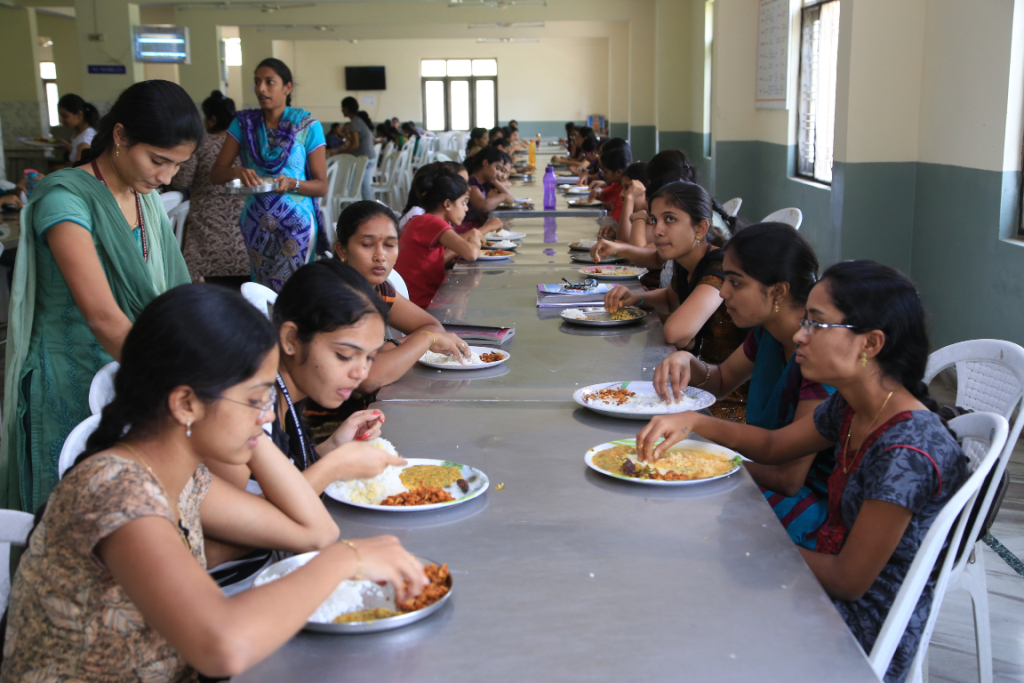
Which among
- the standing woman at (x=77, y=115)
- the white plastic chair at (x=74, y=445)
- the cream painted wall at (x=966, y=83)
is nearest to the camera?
the white plastic chair at (x=74, y=445)

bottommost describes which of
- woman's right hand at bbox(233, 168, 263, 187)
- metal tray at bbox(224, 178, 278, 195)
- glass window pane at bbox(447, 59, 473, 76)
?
metal tray at bbox(224, 178, 278, 195)

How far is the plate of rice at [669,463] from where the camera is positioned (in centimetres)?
127

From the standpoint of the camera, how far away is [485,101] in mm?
18969

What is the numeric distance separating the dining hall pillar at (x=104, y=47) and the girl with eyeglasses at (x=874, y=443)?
10463 millimetres

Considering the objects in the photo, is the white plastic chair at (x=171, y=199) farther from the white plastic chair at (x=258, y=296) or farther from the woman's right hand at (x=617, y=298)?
the woman's right hand at (x=617, y=298)

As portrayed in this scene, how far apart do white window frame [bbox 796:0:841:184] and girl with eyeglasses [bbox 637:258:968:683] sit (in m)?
4.56

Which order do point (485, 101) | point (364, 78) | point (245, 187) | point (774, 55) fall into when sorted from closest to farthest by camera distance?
point (245, 187), point (774, 55), point (364, 78), point (485, 101)

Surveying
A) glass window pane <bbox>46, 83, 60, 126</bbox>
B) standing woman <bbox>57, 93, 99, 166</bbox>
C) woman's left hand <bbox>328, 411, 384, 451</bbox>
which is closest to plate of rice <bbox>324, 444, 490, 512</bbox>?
woman's left hand <bbox>328, 411, 384, 451</bbox>

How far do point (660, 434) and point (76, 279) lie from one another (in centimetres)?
107

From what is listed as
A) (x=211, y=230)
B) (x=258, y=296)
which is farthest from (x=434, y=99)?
(x=258, y=296)

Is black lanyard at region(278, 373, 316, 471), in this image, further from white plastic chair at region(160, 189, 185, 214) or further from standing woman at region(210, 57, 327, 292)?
white plastic chair at region(160, 189, 185, 214)

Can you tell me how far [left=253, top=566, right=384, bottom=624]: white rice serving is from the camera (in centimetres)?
91

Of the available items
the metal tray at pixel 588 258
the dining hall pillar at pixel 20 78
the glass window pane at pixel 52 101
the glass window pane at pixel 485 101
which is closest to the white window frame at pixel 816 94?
the metal tray at pixel 588 258

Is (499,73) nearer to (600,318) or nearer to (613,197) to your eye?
(613,197)
